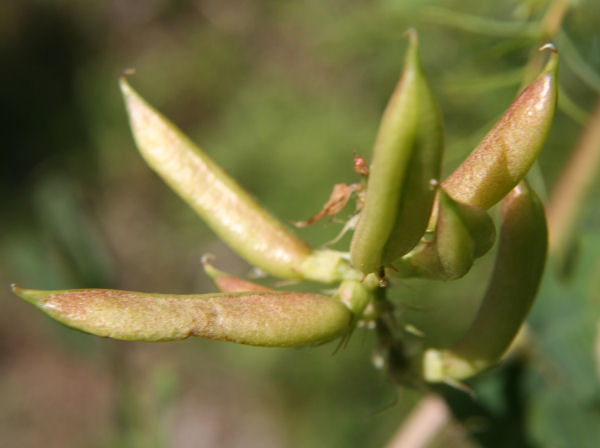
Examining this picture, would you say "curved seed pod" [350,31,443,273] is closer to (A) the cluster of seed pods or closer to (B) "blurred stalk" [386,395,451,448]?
(A) the cluster of seed pods

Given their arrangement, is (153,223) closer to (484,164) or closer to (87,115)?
(87,115)

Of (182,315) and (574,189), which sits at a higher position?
(182,315)

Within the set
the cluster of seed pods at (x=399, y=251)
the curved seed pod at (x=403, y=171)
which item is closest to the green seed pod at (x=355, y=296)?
the cluster of seed pods at (x=399, y=251)

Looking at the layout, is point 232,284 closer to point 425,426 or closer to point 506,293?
point 506,293

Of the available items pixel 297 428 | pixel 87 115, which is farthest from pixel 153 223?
pixel 297 428

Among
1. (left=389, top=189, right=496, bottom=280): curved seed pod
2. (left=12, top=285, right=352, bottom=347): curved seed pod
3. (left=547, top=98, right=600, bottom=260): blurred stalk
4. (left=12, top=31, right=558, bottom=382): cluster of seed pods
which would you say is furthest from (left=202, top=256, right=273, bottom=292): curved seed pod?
(left=547, top=98, right=600, bottom=260): blurred stalk

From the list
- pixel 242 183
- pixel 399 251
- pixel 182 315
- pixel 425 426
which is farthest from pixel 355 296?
pixel 242 183
